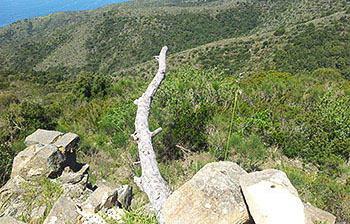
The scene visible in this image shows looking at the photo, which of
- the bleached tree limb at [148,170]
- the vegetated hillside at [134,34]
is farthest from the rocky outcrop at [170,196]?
the vegetated hillside at [134,34]

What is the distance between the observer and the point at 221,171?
7.16 ft

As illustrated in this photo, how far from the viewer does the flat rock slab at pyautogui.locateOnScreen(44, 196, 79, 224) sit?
7.16 feet

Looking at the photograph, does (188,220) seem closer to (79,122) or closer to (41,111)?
(79,122)

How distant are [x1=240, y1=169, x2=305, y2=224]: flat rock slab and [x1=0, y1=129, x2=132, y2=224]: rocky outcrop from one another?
5.04 feet

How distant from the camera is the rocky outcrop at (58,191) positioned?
2.34m

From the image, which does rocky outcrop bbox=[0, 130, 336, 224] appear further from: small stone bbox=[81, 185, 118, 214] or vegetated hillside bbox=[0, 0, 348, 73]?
vegetated hillside bbox=[0, 0, 348, 73]

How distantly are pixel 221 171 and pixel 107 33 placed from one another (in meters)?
68.7

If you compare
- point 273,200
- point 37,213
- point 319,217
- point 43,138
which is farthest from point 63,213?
point 319,217

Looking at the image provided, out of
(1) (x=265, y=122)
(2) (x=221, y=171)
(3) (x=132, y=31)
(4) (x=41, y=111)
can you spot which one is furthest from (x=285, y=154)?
(3) (x=132, y=31)

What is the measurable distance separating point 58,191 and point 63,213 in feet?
2.57

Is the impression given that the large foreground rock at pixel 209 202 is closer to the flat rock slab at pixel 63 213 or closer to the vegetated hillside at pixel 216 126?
the vegetated hillside at pixel 216 126

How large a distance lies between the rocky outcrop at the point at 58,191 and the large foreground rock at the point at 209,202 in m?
0.82

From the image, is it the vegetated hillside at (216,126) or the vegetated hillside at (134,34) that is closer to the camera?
the vegetated hillside at (216,126)

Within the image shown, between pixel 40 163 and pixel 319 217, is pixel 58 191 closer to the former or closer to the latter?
pixel 40 163
